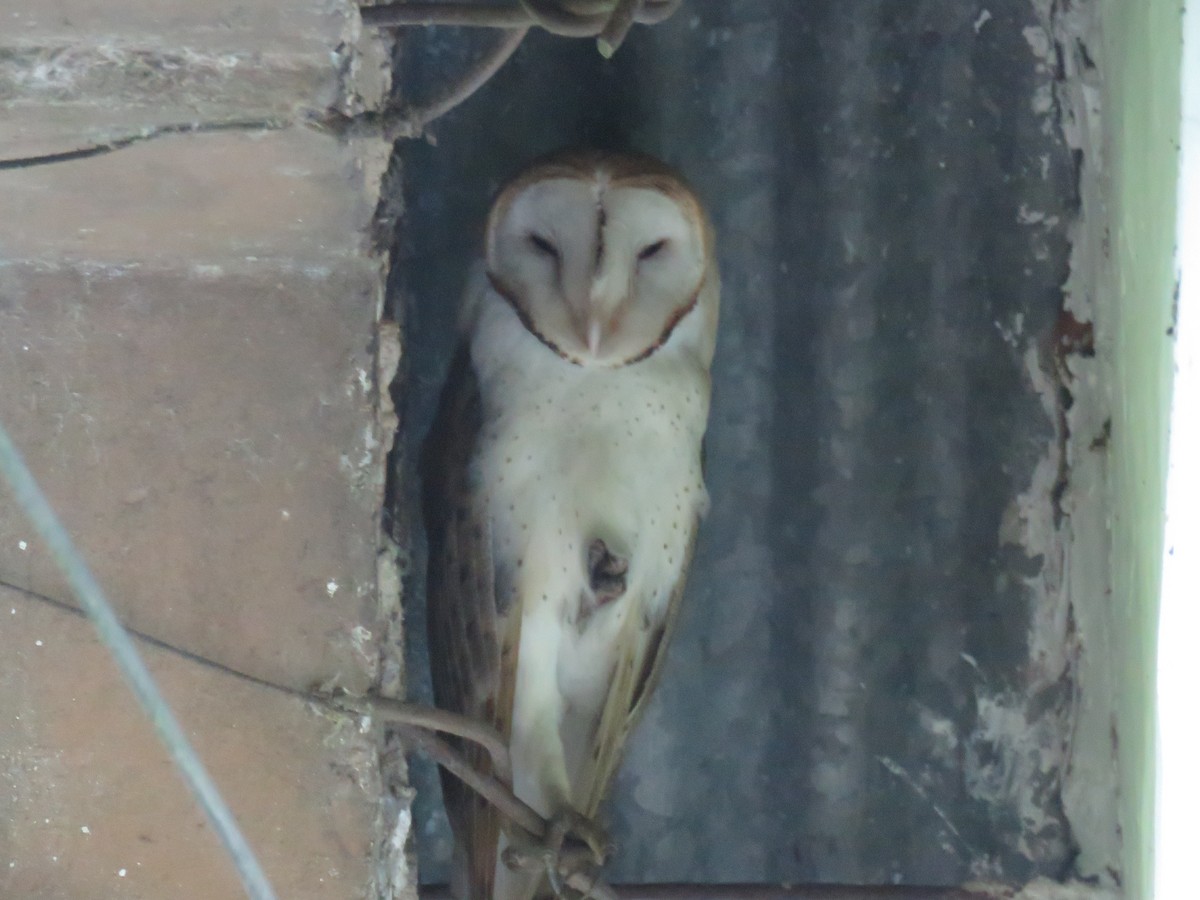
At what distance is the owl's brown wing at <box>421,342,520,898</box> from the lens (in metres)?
1.31

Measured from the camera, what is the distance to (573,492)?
53.9 inches

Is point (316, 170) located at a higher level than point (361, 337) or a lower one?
higher

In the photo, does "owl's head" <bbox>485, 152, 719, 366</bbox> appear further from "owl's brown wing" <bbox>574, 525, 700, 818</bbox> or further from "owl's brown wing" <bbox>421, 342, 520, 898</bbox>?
"owl's brown wing" <bbox>574, 525, 700, 818</bbox>

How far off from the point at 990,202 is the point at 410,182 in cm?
68

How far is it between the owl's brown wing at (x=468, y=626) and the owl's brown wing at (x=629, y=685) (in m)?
0.14

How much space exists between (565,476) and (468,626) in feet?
0.63

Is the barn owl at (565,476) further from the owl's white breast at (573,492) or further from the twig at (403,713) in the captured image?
the twig at (403,713)

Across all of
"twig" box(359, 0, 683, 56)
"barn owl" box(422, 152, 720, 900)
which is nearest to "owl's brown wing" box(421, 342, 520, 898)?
"barn owl" box(422, 152, 720, 900)

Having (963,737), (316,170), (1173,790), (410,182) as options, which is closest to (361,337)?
(316,170)

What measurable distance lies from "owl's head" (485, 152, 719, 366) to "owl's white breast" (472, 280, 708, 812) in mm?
39

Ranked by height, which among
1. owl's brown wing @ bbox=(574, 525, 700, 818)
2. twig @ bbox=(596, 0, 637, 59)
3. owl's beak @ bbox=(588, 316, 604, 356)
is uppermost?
twig @ bbox=(596, 0, 637, 59)

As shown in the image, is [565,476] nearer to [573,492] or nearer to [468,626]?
[573,492]

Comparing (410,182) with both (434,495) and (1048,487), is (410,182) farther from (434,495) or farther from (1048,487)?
(1048,487)

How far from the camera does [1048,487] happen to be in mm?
1419
